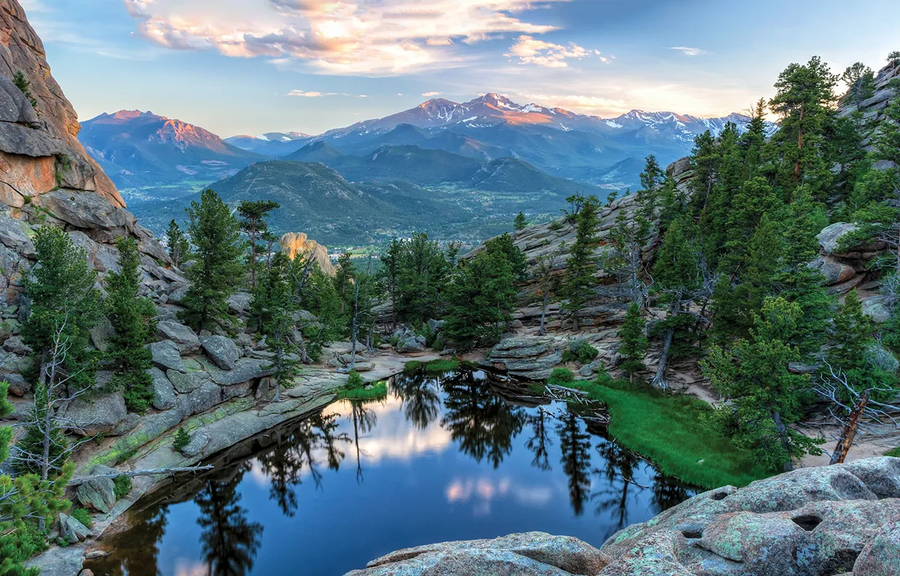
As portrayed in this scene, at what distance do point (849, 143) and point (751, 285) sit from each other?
3554 cm

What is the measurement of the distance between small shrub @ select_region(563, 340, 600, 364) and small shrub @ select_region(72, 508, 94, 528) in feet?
159

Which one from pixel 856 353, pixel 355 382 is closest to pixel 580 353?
pixel 355 382

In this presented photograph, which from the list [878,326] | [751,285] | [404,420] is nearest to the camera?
[878,326]

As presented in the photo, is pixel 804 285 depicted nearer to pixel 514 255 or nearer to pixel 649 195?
pixel 649 195

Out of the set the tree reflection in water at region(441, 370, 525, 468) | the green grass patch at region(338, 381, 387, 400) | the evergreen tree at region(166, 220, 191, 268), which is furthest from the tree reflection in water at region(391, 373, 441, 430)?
the evergreen tree at region(166, 220, 191, 268)

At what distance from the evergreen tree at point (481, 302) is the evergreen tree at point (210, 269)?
29871 millimetres

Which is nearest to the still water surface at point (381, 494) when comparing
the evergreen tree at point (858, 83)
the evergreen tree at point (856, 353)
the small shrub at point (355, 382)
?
the small shrub at point (355, 382)

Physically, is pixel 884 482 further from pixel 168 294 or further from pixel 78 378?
pixel 168 294

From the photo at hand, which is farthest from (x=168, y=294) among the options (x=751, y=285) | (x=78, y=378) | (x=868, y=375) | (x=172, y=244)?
(x=868, y=375)

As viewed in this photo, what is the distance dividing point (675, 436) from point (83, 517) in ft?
139

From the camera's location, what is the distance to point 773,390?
29.4 meters

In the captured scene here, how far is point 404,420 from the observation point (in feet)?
164

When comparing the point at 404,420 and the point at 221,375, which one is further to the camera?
the point at 404,420

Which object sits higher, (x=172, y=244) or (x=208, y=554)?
(x=172, y=244)
